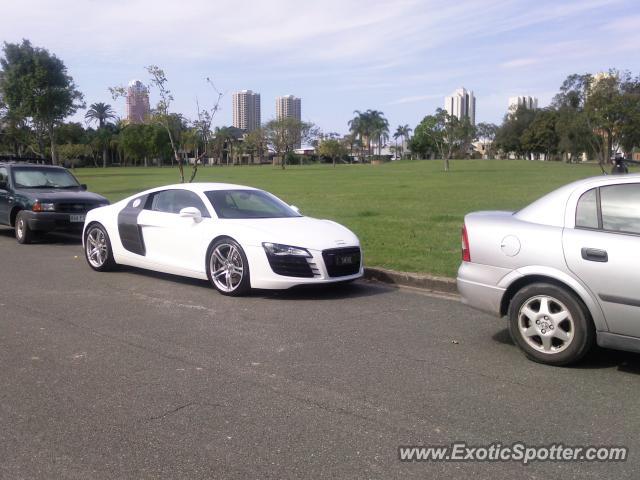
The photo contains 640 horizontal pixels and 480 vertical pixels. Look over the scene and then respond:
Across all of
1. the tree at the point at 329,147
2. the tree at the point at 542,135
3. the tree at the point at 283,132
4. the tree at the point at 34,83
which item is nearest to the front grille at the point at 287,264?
the tree at the point at 34,83

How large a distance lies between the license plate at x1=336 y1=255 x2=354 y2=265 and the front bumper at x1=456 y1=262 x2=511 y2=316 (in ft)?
7.10

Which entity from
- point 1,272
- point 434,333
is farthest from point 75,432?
point 1,272

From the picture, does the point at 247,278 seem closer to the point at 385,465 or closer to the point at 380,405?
the point at 380,405

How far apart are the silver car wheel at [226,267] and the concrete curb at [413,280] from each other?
206 centimetres

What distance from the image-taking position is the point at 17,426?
13.6 feet

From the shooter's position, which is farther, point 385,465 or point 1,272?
point 1,272

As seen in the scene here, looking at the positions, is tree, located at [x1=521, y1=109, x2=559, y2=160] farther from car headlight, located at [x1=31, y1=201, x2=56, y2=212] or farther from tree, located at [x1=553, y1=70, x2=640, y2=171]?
car headlight, located at [x1=31, y1=201, x2=56, y2=212]

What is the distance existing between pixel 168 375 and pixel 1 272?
577 centimetres

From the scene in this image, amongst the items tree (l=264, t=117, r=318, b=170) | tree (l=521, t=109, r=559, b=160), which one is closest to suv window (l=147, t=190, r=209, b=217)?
tree (l=264, t=117, r=318, b=170)

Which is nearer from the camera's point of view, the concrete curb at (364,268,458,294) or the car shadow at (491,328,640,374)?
the car shadow at (491,328,640,374)

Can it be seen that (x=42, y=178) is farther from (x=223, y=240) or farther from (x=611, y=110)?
(x=611, y=110)

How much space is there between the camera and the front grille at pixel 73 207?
12820mm

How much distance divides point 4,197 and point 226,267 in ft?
25.9

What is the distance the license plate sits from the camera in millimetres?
7877
